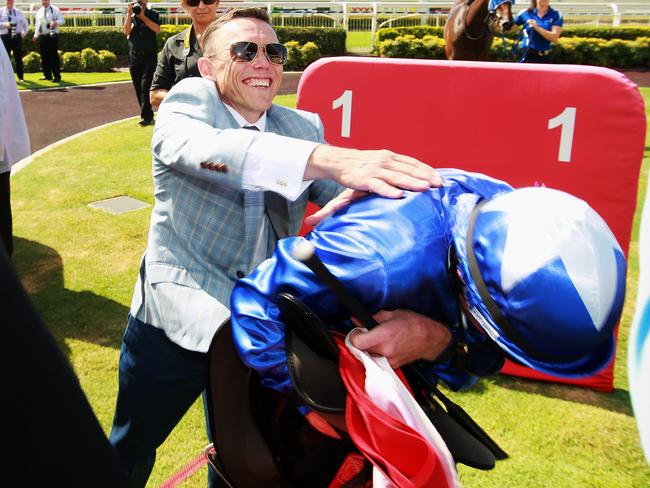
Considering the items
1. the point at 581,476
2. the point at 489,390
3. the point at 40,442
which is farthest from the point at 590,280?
the point at 489,390

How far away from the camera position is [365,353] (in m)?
1.12

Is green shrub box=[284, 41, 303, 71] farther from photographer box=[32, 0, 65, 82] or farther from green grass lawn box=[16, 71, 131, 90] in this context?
photographer box=[32, 0, 65, 82]

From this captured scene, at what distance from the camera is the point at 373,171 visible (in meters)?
1.22

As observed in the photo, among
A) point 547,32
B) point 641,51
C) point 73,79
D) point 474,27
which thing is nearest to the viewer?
point 474,27

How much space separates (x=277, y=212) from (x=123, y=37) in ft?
71.7

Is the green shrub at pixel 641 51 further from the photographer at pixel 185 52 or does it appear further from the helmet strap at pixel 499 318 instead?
the helmet strap at pixel 499 318

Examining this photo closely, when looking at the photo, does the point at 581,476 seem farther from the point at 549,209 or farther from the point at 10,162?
the point at 10,162

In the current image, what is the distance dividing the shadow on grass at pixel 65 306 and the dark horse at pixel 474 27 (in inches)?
197

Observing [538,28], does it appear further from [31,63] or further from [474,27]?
[31,63]

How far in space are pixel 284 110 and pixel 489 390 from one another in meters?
1.97

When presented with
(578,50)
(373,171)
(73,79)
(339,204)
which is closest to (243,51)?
(339,204)

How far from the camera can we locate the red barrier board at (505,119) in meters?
2.77

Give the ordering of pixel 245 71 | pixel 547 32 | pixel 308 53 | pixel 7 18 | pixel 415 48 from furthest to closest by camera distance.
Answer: pixel 308 53
pixel 415 48
pixel 7 18
pixel 547 32
pixel 245 71

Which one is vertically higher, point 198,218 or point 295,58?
point 198,218
